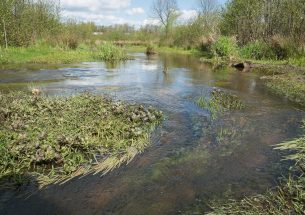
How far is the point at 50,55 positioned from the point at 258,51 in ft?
45.1

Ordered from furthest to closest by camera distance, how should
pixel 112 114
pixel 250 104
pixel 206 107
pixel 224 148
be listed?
1. pixel 250 104
2. pixel 206 107
3. pixel 112 114
4. pixel 224 148

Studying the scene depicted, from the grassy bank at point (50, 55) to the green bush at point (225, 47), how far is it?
6.78m

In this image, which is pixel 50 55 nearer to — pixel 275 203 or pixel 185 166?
pixel 185 166

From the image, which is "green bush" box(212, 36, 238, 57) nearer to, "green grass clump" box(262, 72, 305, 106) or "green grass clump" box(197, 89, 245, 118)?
"green grass clump" box(262, 72, 305, 106)

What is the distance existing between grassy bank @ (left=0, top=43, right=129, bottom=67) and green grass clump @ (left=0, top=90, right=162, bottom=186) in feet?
39.0

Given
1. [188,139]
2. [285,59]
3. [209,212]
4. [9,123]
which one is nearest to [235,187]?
[209,212]

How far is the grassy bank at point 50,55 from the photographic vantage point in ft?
64.1

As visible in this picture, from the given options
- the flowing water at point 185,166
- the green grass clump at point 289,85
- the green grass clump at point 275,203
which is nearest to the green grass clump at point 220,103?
the flowing water at point 185,166

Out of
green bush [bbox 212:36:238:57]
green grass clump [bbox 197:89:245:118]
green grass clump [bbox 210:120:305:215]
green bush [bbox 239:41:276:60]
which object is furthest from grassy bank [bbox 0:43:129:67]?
green grass clump [bbox 210:120:305:215]

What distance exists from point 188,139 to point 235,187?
200cm

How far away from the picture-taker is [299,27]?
814 inches

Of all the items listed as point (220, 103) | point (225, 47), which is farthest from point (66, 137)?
point (225, 47)

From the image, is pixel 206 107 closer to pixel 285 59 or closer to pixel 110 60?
pixel 285 59

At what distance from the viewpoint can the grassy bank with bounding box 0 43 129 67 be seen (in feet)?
64.1
